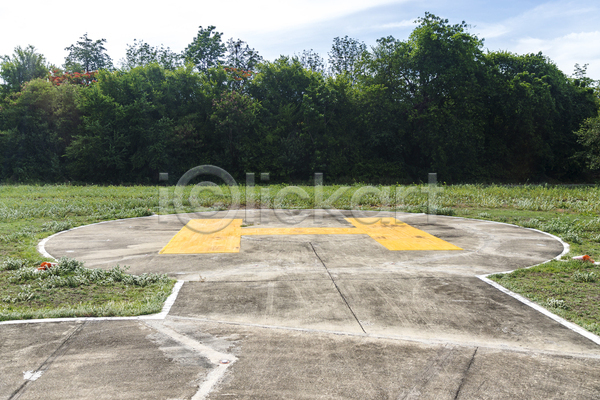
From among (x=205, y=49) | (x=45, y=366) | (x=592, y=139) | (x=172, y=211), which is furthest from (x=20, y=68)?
(x=592, y=139)

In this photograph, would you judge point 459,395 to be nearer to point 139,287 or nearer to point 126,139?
point 139,287

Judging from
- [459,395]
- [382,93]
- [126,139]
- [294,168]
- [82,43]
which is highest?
[82,43]

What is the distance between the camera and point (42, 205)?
1494cm

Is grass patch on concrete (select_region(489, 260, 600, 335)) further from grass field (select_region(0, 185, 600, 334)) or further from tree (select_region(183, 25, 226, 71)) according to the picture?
tree (select_region(183, 25, 226, 71))

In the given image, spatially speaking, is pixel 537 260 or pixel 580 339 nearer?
pixel 580 339

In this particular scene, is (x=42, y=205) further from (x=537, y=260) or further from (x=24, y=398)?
(x=537, y=260)

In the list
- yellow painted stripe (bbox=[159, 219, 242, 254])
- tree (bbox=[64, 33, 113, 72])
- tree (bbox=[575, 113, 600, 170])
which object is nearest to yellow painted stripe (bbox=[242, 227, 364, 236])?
yellow painted stripe (bbox=[159, 219, 242, 254])

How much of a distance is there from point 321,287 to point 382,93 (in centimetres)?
2581

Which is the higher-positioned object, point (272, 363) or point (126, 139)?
point (126, 139)

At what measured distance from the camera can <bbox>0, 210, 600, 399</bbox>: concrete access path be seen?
3557mm

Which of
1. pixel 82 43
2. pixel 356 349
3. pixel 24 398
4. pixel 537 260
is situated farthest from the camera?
pixel 82 43

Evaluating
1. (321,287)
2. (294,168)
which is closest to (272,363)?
(321,287)

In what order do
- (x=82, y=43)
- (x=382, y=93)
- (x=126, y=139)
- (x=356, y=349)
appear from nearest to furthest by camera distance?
(x=356, y=349) → (x=126, y=139) → (x=382, y=93) → (x=82, y=43)

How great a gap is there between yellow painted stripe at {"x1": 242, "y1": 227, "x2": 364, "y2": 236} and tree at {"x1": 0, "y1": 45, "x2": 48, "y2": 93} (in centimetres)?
2974
